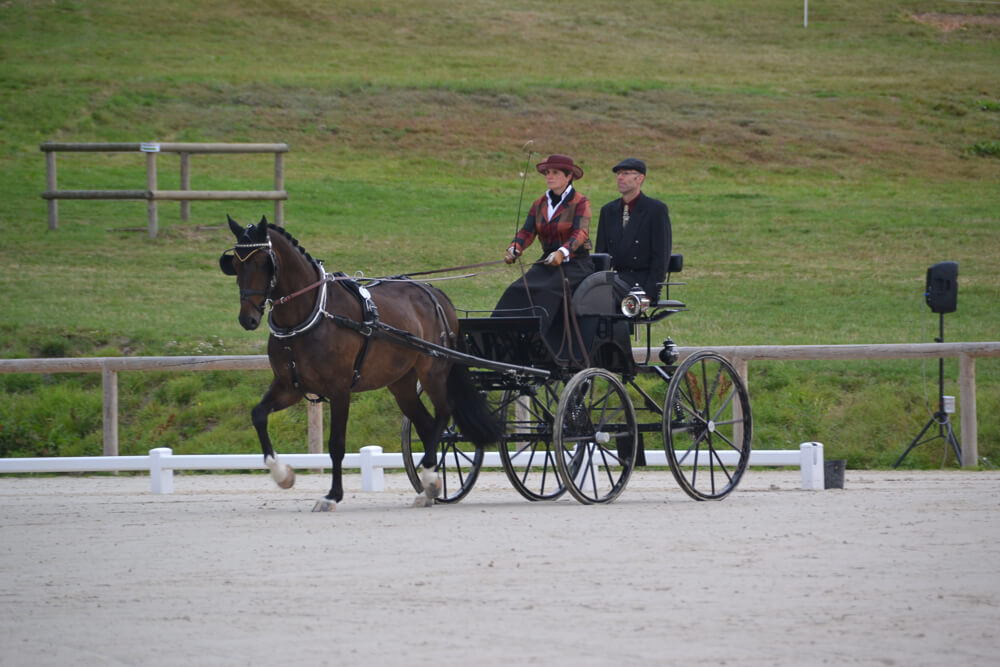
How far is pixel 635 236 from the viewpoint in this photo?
10.2 meters

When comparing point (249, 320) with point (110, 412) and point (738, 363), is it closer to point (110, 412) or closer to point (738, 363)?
point (110, 412)

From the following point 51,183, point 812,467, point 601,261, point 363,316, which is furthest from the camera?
point 51,183

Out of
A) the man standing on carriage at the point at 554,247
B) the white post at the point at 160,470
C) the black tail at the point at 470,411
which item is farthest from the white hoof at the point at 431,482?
the white post at the point at 160,470

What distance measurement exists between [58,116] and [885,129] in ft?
67.4

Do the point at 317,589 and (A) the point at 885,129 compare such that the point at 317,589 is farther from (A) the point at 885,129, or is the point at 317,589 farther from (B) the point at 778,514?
(A) the point at 885,129

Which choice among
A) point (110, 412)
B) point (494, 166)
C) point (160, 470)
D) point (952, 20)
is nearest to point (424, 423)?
point (160, 470)

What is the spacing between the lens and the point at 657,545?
24.4ft

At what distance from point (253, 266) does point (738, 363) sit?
494 cm

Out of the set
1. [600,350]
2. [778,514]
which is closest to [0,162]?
[600,350]

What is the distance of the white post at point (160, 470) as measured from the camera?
11.2m

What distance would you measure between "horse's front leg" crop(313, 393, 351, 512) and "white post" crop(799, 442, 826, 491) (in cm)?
351

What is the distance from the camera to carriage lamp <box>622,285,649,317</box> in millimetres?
9567

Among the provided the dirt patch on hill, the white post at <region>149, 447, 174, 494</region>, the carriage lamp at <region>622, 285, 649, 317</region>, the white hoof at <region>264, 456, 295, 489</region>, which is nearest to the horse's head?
the white hoof at <region>264, 456, 295, 489</region>

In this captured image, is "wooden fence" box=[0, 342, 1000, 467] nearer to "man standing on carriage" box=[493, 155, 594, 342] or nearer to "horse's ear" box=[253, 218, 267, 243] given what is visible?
"man standing on carriage" box=[493, 155, 594, 342]
